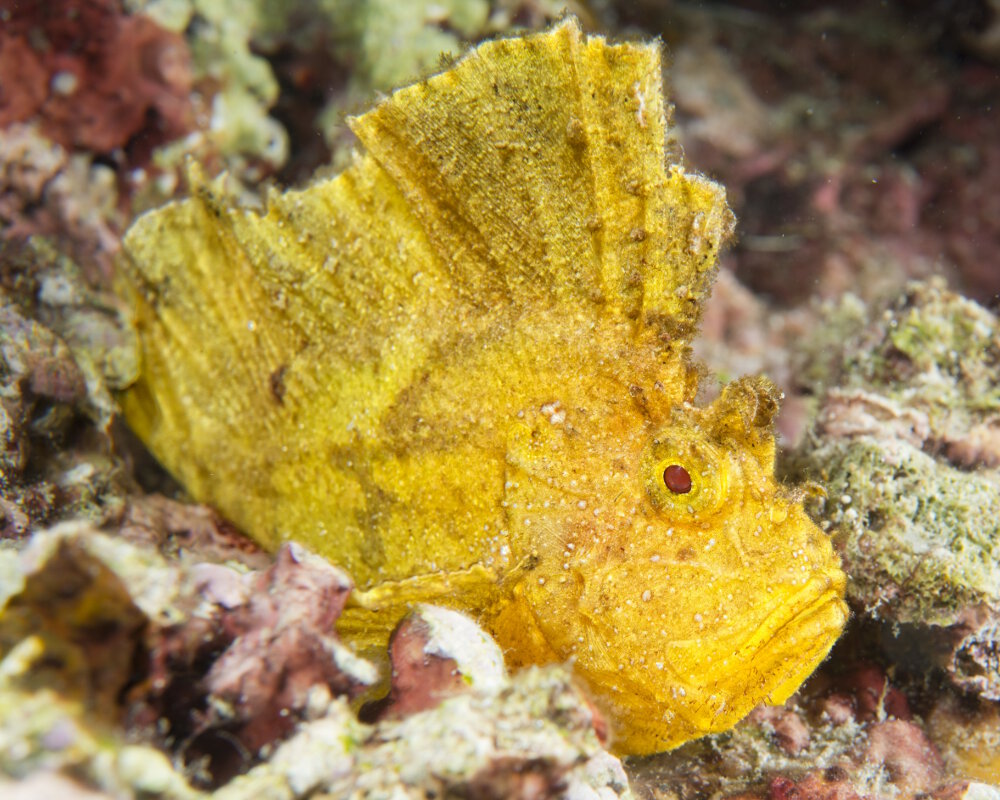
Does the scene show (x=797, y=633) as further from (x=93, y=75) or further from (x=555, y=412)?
(x=93, y=75)

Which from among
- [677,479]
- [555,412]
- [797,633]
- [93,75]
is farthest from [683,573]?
[93,75]

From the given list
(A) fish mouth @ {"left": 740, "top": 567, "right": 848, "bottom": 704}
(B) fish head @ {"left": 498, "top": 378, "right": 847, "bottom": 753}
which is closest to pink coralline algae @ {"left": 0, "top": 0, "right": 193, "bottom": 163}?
(B) fish head @ {"left": 498, "top": 378, "right": 847, "bottom": 753}

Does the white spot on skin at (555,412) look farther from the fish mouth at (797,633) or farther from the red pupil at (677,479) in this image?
the fish mouth at (797,633)

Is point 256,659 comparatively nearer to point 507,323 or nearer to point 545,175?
point 507,323

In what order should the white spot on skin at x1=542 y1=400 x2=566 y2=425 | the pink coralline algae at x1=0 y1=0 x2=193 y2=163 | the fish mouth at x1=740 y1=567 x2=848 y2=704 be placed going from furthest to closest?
1. the pink coralline algae at x1=0 y1=0 x2=193 y2=163
2. the white spot on skin at x1=542 y1=400 x2=566 y2=425
3. the fish mouth at x1=740 y1=567 x2=848 y2=704

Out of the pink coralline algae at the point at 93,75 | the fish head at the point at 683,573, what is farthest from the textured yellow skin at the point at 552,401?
the pink coralline algae at the point at 93,75

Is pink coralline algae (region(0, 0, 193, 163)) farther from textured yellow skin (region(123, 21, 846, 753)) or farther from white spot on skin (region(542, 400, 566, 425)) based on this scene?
white spot on skin (region(542, 400, 566, 425))

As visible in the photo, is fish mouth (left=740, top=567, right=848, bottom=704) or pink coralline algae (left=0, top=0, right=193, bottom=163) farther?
pink coralline algae (left=0, top=0, right=193, bottom=163)
